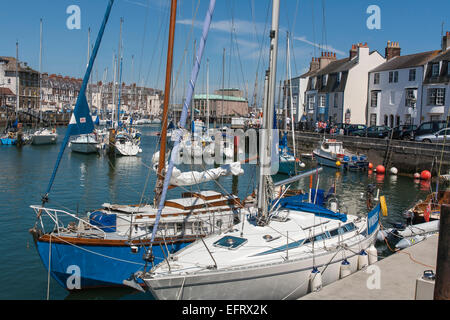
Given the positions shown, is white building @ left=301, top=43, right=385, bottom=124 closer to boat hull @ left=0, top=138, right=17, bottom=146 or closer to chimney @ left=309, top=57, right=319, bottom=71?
chimney @ left=309, top=57, right=319, bottom=71

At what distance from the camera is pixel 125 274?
12.9 m

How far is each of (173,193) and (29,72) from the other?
100554mm

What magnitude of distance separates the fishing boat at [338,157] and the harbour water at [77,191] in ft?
3.61

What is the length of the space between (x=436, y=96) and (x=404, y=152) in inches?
451

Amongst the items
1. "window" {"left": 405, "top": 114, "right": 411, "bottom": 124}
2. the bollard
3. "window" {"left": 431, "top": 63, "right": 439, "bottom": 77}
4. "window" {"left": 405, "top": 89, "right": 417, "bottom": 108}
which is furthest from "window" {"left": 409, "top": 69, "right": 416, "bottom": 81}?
the bollard

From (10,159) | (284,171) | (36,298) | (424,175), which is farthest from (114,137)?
(36,298)

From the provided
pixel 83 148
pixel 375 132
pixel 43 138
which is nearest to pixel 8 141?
pixel 43 138

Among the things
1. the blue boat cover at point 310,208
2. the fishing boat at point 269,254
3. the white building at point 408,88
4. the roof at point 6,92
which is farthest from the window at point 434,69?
the roof at point 6,92

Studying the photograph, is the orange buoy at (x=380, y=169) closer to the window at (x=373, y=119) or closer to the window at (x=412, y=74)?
the window at (x=412, y=74)

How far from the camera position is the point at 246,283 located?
34.5 ft

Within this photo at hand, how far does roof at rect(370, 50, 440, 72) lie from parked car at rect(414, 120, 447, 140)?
10276mm

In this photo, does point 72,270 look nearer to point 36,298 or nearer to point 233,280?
point 36,298

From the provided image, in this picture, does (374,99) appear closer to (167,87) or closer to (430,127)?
(430,127)

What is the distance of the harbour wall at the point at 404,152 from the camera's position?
34531 mm
